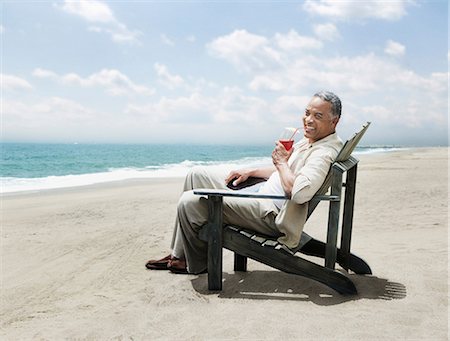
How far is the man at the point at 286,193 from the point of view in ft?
10.6

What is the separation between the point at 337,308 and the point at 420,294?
845 millimetres

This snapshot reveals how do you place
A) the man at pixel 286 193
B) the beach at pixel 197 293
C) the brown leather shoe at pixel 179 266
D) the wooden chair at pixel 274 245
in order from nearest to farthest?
the beach at pixel 197 293, the man at pixel 286 193, the wooden chair at pixel 274 245, the brown leather shoe at pixel 179 266

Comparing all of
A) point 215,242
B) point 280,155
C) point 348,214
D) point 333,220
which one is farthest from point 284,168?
point 348,214

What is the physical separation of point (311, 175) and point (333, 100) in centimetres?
75

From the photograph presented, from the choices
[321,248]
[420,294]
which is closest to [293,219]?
[321,248]

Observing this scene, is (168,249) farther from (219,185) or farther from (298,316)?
(298,316)

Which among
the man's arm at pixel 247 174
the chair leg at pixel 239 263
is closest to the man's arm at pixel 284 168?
the man's arm at pixel 247 174

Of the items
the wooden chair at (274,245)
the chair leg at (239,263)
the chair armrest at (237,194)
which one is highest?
the chair armrest at (237,194)

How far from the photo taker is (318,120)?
3.48 m

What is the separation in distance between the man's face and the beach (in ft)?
4.65

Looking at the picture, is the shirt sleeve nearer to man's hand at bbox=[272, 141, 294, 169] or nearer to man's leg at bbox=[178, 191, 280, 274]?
man's hand at bbox=[272, 141, 294, 169]

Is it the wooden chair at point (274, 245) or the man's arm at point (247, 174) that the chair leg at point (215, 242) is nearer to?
the wooden chair at point (274, 245)

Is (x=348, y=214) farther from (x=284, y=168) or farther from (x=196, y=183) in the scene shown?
(x=196, y=183)

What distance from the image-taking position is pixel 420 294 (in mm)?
3432
